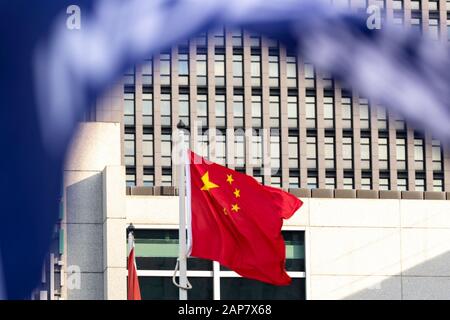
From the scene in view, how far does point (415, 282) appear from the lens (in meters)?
66.1

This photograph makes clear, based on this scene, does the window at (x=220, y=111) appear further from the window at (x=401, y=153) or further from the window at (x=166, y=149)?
the window at (x=401, y=153)

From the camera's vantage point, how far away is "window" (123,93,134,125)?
14200 centimetres

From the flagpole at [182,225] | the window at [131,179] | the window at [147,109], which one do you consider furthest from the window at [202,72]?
the flagpole at [182,225]

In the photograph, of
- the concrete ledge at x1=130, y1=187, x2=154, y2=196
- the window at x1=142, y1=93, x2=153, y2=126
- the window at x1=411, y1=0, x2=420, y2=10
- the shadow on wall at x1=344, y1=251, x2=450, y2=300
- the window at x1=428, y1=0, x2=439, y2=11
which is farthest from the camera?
the window at x1=142, y1=93, x2=153, y2=126

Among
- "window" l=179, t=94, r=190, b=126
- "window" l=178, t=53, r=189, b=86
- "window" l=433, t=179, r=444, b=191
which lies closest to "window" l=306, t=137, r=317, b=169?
"window" l=433, t=179, r=444, b=191

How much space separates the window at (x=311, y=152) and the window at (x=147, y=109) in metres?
16.1

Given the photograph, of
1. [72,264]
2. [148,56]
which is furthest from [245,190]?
[72,264]

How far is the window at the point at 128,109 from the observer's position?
142m

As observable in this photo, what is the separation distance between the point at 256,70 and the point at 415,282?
8035 centimetres

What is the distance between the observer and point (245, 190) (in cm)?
2575

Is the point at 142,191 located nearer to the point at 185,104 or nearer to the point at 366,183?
the point at 185,104

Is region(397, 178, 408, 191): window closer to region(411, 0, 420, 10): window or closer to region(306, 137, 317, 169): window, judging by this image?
region(306, 137, 317, 169): window

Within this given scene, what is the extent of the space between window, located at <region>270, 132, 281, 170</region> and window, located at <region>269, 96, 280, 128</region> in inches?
43.5
